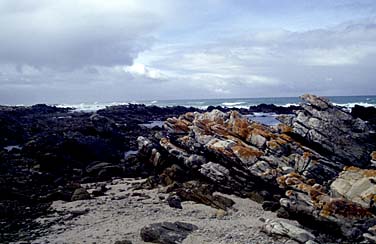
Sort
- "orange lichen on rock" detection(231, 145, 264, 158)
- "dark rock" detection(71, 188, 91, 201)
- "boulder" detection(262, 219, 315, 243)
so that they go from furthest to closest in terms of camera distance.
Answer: "orange lichen on rock" detection(231, 145, 264, 158), "dark rock" detection(71, 188, 91, 201), "boulder" detection(262, 219, 315, 243)

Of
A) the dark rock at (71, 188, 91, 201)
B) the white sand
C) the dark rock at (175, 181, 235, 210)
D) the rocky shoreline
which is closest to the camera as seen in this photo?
the white sand

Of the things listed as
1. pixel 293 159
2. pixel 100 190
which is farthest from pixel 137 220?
pixel 293 159

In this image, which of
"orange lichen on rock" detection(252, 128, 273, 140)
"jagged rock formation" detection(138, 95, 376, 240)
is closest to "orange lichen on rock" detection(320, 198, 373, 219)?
"jagged rock formation" detection(138, 95, 376, 240)

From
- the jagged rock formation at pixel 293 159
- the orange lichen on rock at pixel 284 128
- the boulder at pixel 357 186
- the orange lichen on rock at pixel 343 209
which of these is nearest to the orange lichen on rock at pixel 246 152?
the jagged rock formation at pixel 293 159

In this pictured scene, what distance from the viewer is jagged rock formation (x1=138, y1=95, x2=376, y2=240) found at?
15648 mm

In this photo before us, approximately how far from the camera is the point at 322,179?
18.8 m

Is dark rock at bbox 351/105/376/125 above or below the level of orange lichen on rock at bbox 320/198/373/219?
above

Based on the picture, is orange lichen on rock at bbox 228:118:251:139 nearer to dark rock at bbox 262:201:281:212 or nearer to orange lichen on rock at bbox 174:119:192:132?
dark rock at bbox 262:201:281:212

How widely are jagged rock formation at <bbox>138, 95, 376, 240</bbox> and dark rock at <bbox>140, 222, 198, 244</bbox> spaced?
178 inches

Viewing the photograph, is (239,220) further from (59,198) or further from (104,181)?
(104,181)

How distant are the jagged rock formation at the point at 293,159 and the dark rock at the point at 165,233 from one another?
4.52 metres

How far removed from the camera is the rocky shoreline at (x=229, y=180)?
15055 millimetres

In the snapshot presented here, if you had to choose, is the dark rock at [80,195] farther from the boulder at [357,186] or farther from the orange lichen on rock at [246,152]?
the boulder at [357,186]

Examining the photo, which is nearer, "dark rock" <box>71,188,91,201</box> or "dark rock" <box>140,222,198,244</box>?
"dark rock" <box>140,222,198,244</box>
